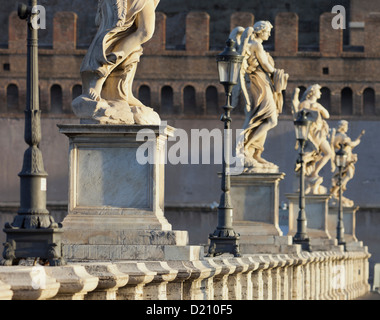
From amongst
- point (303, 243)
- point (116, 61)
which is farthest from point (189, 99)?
point (116, 61)

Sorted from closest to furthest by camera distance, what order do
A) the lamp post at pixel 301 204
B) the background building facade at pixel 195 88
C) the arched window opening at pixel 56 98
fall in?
the lamp post at pixel 301 204
the background building facade at pixel 195 88
the arched window opening at pixel 56 98

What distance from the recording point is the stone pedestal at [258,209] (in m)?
19.2

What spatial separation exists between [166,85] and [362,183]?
28.1 feet

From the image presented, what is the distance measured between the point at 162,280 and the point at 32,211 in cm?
103

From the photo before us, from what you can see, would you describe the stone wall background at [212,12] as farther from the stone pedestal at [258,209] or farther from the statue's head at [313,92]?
the stone pedestal at [258,209]

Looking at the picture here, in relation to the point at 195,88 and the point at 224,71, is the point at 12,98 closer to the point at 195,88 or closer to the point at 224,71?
the point at 195,88

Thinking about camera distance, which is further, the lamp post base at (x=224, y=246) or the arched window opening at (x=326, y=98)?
the arched window opening at (x=326, y=98)

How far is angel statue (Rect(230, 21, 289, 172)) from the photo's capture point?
758 inches

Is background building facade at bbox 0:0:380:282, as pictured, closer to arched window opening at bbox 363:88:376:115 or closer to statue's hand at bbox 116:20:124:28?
arched window opening at bbox 363:88:376:115

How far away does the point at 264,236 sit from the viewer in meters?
19.2

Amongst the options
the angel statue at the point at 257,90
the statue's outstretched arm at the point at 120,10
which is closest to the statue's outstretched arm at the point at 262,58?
the angel statue at the point at 257,90

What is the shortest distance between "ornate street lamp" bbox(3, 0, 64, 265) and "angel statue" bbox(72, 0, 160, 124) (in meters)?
1.96

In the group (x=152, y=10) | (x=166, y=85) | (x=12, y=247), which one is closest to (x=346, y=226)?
(x=166, y=85)

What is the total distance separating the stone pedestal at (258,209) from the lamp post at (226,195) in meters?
2.11
